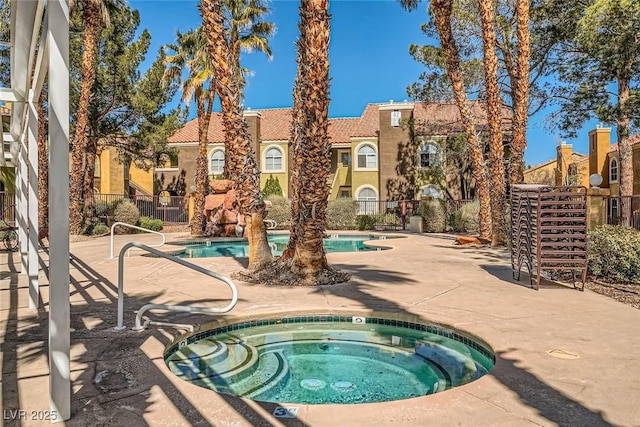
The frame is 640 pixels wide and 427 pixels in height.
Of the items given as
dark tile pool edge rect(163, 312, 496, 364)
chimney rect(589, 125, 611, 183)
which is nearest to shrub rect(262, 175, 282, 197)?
chimney rect(589, 125, 611, 183)

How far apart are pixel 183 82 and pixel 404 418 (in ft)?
73.9

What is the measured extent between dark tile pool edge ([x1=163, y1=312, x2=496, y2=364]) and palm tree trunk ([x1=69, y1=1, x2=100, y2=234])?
16062mm

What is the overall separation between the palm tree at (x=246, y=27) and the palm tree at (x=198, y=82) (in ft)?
5.19

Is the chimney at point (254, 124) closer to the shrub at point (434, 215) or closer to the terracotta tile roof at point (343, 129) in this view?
the terracotta tile roof at point (343, 129)

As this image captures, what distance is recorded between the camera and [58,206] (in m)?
3.04

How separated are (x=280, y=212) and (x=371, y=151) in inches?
459

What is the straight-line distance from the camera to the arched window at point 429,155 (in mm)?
32344

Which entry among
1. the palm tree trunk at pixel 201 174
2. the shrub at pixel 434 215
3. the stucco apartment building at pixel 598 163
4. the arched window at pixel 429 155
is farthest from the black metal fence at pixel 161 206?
the stucco apartment building at pixel 598 163

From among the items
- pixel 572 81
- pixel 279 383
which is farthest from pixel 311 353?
pixel 572 81

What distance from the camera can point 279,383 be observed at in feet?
14.8

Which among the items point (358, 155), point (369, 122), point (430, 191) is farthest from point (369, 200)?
point (369, 122)

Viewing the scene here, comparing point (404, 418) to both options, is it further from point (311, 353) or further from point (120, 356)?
point (120, 356)

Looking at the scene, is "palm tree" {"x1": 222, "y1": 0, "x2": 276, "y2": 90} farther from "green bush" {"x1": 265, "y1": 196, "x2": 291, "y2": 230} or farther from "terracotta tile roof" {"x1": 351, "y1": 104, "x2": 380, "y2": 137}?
"terracotta tile roof" {"x1": 351, "y1": 104, "x2": 380, "y2": 137}

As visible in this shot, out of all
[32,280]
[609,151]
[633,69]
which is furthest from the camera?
[609,151]
